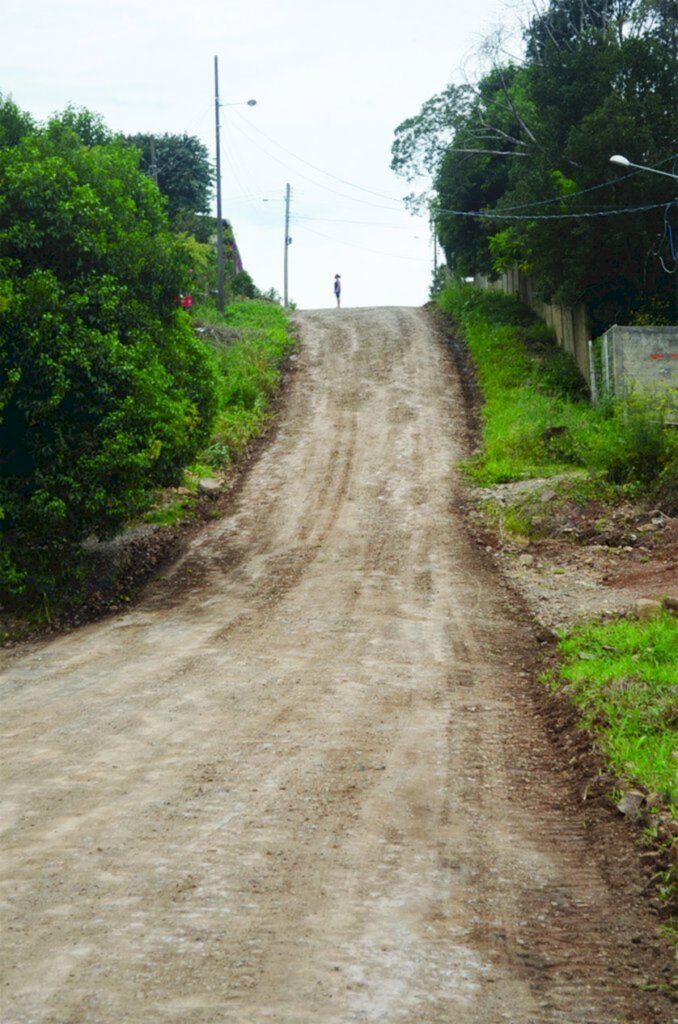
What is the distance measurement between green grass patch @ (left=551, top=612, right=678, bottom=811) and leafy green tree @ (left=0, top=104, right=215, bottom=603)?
6811 millimetres

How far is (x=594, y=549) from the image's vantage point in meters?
17.4

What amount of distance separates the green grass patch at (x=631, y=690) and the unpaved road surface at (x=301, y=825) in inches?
19.5

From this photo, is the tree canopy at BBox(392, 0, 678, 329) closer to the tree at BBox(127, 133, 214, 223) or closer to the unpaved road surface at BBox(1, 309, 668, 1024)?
the unpaved road surface at BBox(1, 309, 668, 1024)

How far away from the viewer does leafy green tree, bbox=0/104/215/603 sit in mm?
15062

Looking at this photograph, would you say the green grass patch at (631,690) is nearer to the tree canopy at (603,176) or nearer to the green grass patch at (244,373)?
the green grass patch at (244,373)

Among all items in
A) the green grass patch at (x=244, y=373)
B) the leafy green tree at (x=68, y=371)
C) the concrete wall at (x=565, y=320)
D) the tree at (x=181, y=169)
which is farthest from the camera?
the tree at (x=181, y=169)

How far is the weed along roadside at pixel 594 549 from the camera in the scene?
7809 millimetres

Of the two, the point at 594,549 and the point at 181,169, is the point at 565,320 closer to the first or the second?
the point at 594,549

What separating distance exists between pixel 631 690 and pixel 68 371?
8.95 metres

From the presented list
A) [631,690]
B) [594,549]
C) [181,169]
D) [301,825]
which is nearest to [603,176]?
[594,549]

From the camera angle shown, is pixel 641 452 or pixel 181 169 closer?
pixel 641 452

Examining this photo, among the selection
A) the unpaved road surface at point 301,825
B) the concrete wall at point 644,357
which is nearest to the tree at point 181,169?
the concrete wall at point 644,357

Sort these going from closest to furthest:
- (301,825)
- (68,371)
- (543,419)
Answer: (301,825) < (68,371) < (543,419)

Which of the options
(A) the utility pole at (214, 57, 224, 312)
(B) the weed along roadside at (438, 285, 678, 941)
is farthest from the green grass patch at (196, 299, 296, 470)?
(B) the weed along roadside at (438, 285, 678, 941)
